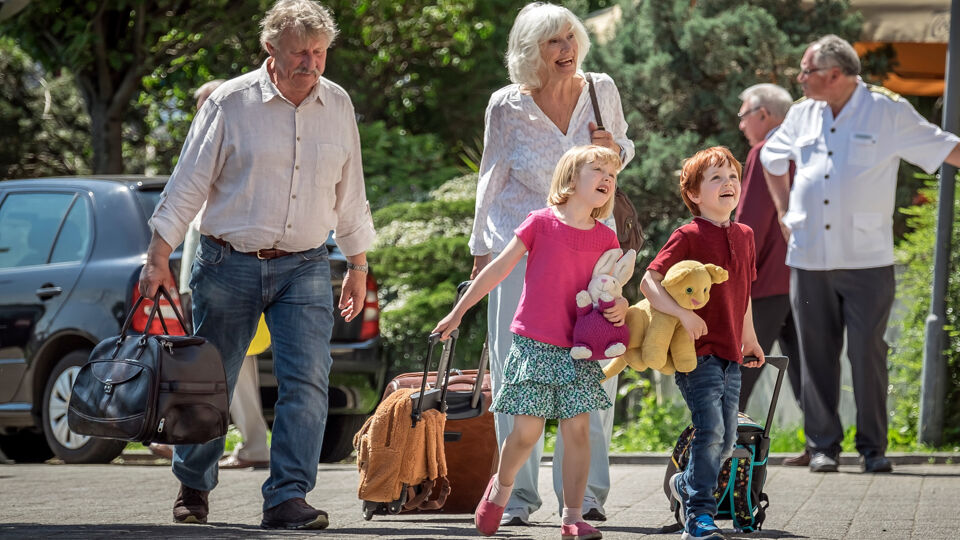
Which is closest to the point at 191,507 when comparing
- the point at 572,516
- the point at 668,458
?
the point at 572,516

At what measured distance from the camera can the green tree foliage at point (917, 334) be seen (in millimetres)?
9031

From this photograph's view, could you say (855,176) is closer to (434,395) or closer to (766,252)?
(766,252)

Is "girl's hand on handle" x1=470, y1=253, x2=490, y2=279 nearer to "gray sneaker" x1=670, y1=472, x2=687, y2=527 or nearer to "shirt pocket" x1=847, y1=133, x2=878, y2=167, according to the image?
"gray sneaker" x1=670, y1=472, x2=687, y2=527

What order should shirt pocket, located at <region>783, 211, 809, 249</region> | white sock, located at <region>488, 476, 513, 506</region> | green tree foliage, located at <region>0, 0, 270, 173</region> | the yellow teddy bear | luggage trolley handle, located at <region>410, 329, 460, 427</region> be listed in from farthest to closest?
green tree foliage, located at <region>0, 0, 270, 173</region>, shirt pocket, located at <region>783, 211, 809, 249</region>, luggage trolley handle, located at <region>410, 329, 460, 427</region>, white sock, located at <region>488, 476, 513, 506</region>, the yellow teddy bear

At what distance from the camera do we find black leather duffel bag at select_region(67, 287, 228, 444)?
5457mm

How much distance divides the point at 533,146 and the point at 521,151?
0.05 meters

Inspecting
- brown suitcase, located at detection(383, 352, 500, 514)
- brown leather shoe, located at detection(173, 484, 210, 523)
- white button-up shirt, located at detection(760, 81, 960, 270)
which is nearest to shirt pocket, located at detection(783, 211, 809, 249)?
white button-up shirt, located at detection(760, 81, 960, 270)

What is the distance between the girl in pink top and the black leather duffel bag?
35.5 inches

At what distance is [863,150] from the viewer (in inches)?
324

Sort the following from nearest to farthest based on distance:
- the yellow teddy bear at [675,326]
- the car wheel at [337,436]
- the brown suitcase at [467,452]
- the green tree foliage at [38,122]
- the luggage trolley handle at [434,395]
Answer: the yellow teddy bear at [675,326] → the luggage trolley handle at [434,395] → the brown suitcase at [467,452] → the car wheel at [337,436] → the green tree foliage at [38,122]

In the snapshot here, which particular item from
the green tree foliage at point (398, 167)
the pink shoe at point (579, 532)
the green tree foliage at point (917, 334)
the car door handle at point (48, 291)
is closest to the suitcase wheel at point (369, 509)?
the pink shoe at point (579, 532)

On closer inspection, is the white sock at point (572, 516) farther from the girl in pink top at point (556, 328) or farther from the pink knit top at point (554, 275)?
the pink knit top at point (554, 275)

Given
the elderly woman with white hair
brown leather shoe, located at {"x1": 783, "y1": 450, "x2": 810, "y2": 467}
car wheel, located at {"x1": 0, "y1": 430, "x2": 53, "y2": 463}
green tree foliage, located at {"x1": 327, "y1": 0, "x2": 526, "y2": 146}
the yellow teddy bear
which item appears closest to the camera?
the yellow teddy bear

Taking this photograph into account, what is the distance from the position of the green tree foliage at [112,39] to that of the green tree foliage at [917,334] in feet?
32.8
